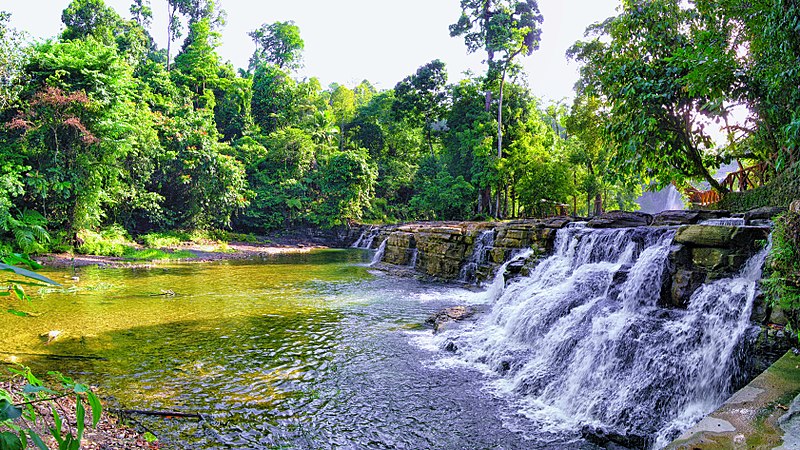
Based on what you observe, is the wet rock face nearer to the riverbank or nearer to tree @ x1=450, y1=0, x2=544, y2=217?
the riverbank

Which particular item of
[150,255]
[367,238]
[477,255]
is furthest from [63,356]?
[367,238]

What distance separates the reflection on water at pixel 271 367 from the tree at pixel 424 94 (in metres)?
27.0

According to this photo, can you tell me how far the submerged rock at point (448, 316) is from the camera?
9.56 m

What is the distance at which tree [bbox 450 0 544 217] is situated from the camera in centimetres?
2931

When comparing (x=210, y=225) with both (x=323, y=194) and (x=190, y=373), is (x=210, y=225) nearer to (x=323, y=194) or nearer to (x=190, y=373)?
(x=323, y=194)

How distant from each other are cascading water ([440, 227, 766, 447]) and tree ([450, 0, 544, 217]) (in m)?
20.0

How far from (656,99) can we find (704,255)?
164 inches

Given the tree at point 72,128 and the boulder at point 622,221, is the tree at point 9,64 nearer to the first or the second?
the tree at point 72,128

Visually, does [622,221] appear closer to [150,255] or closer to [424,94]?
[150,255]

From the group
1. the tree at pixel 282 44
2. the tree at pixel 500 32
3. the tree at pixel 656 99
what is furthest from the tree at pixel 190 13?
the tree at pixel 656 99

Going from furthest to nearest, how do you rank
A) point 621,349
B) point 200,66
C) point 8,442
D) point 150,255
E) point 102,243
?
point 200,66 < point 150,255 < point 102,243 < point 621,349 < point 8,442

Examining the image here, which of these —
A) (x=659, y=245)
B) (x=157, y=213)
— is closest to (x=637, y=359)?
(x=659, y=245)

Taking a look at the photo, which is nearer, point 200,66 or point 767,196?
point 767,196

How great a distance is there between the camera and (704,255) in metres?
7.30
